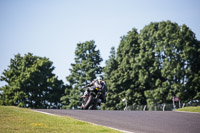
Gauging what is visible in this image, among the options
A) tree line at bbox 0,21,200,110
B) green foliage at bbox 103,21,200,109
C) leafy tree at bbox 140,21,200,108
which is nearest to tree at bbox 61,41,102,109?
tree line at bbox 0,21,200,110

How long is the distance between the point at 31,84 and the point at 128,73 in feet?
59.8

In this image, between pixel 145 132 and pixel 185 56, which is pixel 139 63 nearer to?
pixel 185 56

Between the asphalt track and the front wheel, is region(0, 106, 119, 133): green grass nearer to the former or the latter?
the asphalt track

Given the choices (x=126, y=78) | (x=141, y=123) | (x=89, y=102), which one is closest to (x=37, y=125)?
(x=141, y=123)

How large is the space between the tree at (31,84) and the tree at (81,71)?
2.53 m

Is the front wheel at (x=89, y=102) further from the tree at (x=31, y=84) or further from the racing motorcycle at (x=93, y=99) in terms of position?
the tree at (x=31, y=84)

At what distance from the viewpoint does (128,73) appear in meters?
50.5

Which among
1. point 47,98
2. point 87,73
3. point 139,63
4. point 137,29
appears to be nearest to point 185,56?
point 139,63

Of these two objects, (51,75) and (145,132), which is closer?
(145,132)

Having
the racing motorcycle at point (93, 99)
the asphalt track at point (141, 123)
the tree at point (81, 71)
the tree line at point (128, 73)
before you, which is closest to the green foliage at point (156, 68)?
the tree line at point (128, 73)

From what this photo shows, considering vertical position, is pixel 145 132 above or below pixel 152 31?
below

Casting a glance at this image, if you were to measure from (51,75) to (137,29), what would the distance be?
19015 millimetres

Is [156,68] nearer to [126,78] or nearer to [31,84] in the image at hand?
[126,78]

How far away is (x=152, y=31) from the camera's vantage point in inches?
1945
